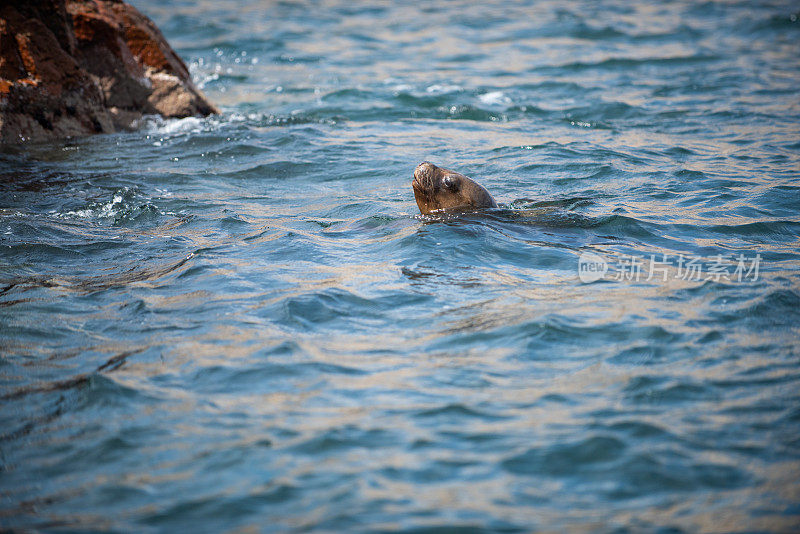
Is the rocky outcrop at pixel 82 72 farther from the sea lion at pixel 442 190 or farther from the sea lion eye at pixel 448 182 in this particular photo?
the sea lion eye at pixel 448 182

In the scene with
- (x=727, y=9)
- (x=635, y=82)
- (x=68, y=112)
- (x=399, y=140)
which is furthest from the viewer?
(x=727, y=9)

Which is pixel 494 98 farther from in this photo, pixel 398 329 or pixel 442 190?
pixel 398 329

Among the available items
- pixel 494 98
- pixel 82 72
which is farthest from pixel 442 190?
pixel 494 98

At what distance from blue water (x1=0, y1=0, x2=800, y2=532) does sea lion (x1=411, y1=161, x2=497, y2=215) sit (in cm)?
29

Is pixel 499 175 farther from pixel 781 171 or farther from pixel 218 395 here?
pixel 218 395

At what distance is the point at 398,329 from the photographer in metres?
4.38

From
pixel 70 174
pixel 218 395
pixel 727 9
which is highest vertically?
pixel 727 9

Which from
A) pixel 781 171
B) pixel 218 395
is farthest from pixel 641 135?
pixel 218 395

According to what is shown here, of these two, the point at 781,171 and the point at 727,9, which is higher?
the point at 727,9

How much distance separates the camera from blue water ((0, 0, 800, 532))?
9.75ft

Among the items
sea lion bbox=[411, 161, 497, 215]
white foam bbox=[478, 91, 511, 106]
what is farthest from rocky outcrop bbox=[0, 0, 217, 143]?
sea lion bbox=[411, 161, 497, 215]

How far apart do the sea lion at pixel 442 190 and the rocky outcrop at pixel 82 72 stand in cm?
478

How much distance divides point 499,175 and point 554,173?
56 centimetres

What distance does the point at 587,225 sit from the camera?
6223mm
